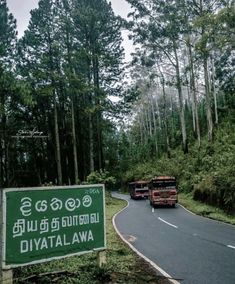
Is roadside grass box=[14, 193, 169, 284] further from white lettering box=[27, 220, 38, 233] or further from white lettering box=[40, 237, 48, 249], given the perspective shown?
white lettering box=[27, 220, 38, 233]

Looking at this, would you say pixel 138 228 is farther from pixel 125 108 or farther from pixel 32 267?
pixel 125 108

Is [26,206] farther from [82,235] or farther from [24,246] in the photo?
[82,235]

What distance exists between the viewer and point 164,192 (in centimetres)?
3009

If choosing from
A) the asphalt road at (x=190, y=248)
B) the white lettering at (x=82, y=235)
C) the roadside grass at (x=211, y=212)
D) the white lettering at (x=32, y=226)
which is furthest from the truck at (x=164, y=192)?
the white lettering at (x=32, y=226)

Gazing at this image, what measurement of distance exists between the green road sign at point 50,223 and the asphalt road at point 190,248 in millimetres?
2195

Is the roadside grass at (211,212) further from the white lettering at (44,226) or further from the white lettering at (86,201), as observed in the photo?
the white lettering at (44,226)

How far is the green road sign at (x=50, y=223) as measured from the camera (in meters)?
5.54

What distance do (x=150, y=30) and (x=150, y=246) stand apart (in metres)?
29.6

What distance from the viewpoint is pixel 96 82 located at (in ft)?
124

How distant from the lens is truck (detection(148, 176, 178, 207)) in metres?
29.8

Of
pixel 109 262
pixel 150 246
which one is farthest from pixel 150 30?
pixel 109 262

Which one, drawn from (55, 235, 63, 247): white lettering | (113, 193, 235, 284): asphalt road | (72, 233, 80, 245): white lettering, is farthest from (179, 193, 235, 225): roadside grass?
(55, 235, 63, 247): white lettering

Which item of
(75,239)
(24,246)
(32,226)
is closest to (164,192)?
(75,239)

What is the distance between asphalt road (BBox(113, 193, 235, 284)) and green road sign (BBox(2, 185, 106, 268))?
2195 mm
